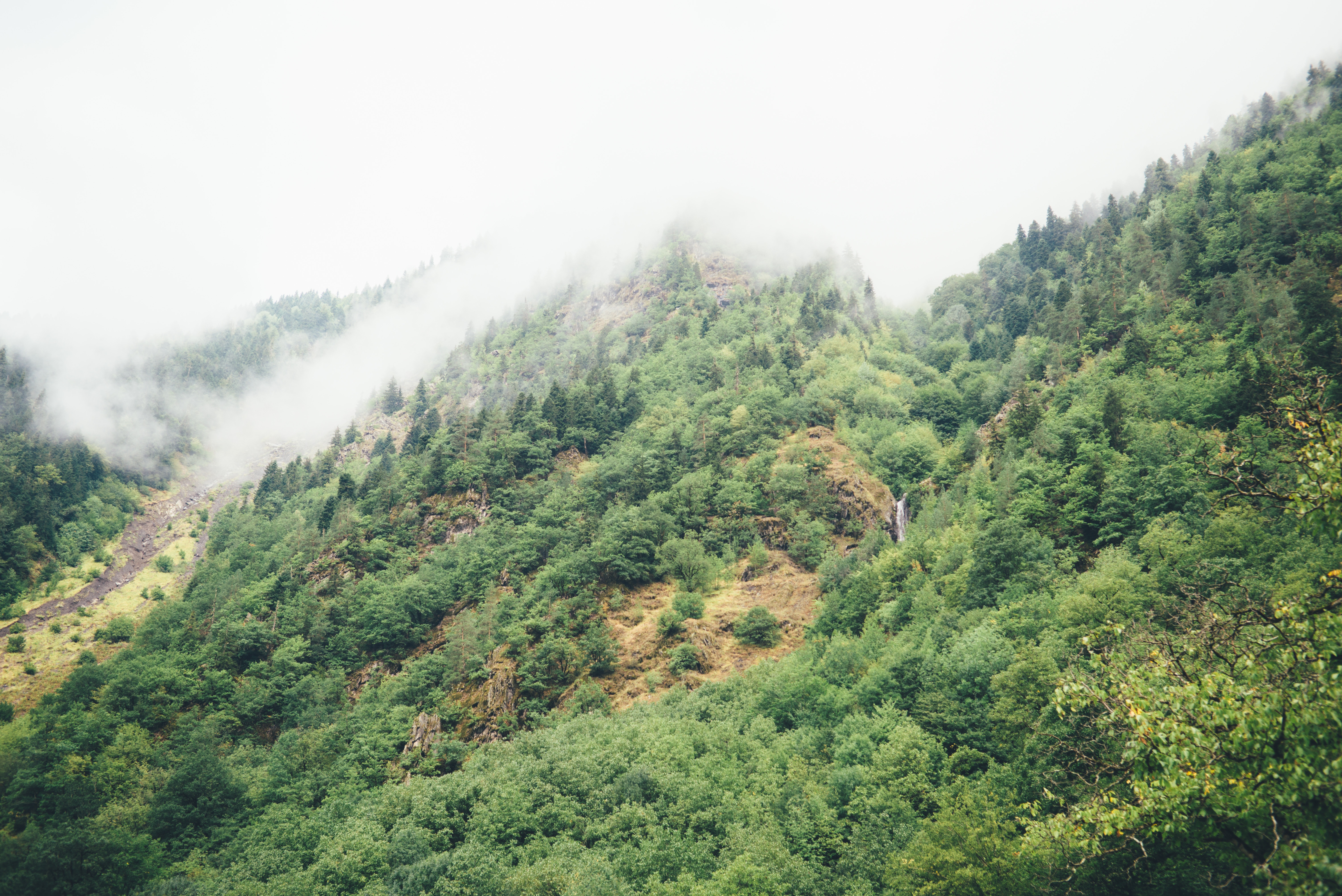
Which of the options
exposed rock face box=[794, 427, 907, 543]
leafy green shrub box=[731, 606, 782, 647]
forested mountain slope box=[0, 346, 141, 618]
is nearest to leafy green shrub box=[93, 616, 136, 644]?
forested mountain slope box=[0, 346, 141, 618]

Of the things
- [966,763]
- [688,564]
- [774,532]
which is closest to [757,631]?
[688,564]

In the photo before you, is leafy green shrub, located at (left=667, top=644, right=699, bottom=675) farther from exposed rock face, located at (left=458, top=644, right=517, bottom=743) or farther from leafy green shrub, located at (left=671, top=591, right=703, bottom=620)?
exposed rock face, located at (left=458, top=644, right=517, bottom=743)

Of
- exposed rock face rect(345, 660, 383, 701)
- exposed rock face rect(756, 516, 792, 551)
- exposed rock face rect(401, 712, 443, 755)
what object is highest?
exposed rock face rect(345, 660, 383, 701)

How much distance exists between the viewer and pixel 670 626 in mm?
72188

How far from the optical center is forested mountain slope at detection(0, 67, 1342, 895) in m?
14.1

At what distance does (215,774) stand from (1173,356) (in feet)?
354

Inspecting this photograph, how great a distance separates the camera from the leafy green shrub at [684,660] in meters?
68.2

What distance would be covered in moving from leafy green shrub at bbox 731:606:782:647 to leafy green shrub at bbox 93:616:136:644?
4024 inches

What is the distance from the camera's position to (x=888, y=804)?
37.7m

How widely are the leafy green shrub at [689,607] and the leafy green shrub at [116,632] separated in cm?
9479

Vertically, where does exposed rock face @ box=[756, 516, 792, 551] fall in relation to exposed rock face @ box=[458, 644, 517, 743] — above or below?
below

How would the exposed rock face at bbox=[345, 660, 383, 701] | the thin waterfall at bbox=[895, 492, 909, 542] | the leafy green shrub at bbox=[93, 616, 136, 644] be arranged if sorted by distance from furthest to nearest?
the leafy green shrub at bbox=[93, 616, 136, 644]
the thin waterfall at bbox=[895, 492, 909, 542]
the exposed rock face at bbox=[345, 660, 383, 701]

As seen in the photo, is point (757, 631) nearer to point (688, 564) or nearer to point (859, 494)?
point (688, 564)

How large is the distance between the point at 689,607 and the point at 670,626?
136 inches
